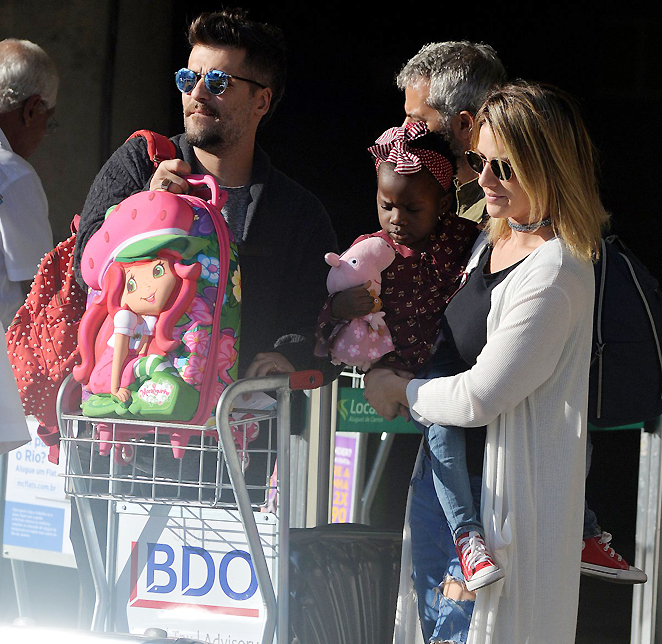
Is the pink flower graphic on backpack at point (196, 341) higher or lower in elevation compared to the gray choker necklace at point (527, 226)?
lower

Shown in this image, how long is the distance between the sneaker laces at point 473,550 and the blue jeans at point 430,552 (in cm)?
11

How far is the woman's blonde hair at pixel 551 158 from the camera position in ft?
6.78

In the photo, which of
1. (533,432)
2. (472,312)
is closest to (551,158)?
(472,312)

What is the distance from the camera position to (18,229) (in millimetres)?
3244

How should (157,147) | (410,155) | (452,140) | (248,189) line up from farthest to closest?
1. (452,140)
2. (248,189)
3. (157,147)
4. (410,155)

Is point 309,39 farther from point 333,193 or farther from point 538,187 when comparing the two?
point 538,187

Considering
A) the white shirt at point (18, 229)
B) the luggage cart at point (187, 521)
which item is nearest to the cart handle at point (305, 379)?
the luggage cart at point (187, 521)

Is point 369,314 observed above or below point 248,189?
below

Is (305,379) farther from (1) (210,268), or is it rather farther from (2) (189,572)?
(2) (189,572)

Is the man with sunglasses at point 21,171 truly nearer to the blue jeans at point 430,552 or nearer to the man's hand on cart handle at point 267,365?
the man's hand on cart handle at point 267,365

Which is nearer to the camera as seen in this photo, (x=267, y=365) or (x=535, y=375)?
(x=535, y=375)

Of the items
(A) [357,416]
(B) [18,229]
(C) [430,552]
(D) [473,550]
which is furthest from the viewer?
(B) [18,229]

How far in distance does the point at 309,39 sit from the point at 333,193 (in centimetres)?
82

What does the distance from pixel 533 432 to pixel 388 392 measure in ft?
1.31
